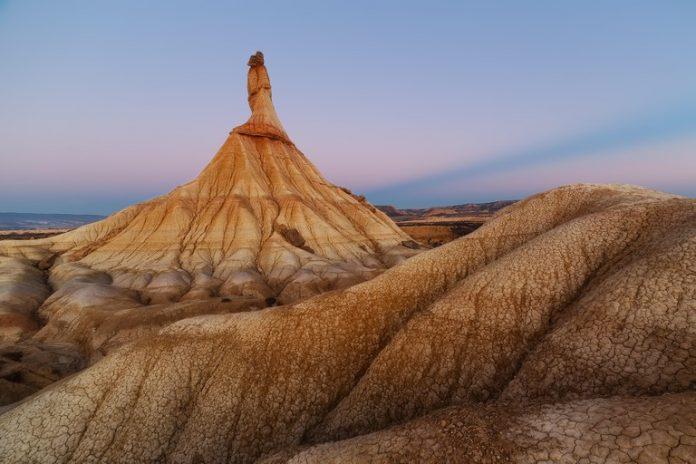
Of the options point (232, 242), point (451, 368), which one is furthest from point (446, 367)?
point (232, 242)

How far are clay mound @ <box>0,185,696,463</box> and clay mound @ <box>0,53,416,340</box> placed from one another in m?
18.1

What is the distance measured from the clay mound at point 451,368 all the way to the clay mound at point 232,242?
59.3ft

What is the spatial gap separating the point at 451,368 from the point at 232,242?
34.3m

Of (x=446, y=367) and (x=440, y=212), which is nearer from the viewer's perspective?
(x=446, y=367)

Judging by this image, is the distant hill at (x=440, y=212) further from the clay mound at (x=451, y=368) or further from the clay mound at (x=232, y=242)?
the clay mound at (x=451, y=368)

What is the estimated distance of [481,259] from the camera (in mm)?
12273

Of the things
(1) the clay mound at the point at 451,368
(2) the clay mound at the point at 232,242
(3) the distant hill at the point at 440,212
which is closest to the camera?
(1) the clay mound at the point at 451,368

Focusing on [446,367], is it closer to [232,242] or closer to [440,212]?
[232,242]

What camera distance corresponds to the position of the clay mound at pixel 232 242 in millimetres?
29531

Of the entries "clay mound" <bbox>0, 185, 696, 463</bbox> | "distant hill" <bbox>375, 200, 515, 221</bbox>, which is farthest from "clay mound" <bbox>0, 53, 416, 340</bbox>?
"distant hill" <bbox>375, 200, 515, 221</bbox>

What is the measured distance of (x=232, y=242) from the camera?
38.5 meters

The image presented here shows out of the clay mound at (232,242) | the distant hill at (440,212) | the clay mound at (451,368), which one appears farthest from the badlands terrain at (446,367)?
the distant hill at (440,212)

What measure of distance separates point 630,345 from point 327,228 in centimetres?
3746

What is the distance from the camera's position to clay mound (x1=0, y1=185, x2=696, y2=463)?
515 centimetres
